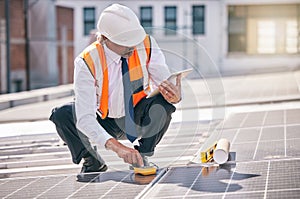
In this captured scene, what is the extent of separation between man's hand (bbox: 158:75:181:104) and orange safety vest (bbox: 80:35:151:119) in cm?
26

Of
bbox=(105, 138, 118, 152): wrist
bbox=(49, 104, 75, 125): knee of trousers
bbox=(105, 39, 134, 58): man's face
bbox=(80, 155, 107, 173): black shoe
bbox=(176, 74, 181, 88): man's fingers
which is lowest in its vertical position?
bbox=(80, 155, 107, 173): black shoe

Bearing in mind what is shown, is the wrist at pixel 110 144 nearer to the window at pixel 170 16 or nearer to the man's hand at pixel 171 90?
the man's hand at pixel 171 90

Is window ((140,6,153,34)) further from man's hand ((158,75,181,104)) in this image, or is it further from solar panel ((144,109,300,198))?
man's hand ((158,75,181,104))

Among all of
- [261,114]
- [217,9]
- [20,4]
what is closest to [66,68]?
[20,4]

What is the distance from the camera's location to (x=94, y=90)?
4.62 meters

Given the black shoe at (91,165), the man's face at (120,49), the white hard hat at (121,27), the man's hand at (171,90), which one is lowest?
the black shoe at (91,165)

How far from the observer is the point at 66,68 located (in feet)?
104

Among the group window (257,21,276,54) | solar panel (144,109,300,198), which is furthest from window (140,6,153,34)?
solar panel (144,109,300,198)

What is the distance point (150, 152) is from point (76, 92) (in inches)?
31.5

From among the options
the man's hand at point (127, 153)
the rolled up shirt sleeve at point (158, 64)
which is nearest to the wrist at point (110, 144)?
the man's hand at point (127, 153)

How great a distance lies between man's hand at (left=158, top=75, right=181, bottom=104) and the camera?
4703mm

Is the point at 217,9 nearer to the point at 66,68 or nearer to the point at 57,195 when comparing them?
the point at 66,68

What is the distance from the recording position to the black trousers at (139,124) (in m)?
4.96

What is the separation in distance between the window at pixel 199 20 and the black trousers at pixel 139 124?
33.3 metres
